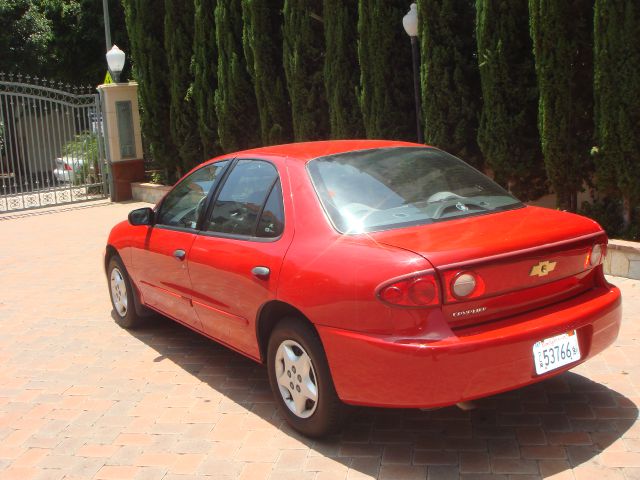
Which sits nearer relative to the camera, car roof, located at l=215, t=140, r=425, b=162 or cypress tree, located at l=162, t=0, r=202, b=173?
car roof, located at l=215, t=140, r=425, b=162

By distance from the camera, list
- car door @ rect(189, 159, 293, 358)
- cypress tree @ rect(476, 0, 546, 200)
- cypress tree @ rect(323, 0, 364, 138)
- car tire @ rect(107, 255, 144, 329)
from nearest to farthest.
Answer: car door @ rect(189, 159, 293, 358) < car tire @ rect(107, 255, 144, 329) < cypress tree @ rect(476, 0, 546, 200) < cypress tree @ rect(323, 0, 364, 138)

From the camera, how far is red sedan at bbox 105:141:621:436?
3.45m

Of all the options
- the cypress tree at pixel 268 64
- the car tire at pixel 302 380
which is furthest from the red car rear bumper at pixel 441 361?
the cypress tree at pixel 268 64

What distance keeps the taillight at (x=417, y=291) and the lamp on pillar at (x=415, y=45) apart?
631 centimetres

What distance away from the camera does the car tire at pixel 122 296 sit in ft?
20.8

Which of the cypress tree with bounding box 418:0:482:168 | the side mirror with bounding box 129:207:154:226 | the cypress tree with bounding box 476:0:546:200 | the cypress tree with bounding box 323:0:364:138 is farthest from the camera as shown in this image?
the cypress tree with bounding box 323:0:364:138

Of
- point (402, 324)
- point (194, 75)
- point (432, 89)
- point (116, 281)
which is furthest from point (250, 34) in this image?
point (402, 324)

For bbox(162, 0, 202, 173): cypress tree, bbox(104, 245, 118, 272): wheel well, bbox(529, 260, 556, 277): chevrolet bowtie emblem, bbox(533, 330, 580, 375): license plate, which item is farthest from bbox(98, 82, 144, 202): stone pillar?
bbox(533, 330, 580, 375): license plate

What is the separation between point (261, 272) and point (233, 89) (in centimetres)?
991

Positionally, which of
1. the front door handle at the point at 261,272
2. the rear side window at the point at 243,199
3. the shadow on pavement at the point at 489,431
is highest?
the rear side window at the point at 243,199

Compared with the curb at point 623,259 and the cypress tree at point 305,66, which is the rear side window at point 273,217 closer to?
the curb at point 623,259

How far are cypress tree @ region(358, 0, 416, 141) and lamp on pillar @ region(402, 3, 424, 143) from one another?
221 mm

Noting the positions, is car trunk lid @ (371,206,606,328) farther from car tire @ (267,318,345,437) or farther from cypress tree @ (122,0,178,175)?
cypress tree @ (122,0,178,175)

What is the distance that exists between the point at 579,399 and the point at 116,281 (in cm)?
400
